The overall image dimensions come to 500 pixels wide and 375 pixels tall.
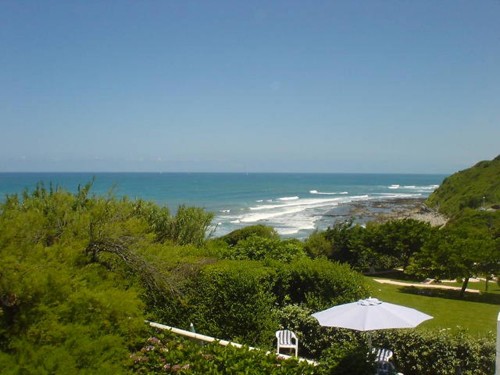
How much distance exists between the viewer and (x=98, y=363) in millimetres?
6496

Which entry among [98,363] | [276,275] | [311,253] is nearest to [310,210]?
[311,253]

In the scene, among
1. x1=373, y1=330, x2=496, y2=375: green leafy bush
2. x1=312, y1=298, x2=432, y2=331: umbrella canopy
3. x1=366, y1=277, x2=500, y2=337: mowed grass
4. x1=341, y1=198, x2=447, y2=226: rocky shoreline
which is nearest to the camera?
x1=312, y1=298, x2=432, y2=331: umbrella canopy

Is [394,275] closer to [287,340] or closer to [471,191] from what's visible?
[287,340]

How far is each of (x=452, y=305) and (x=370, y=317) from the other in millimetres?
12448

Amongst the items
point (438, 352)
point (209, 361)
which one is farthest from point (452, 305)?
point (209, 361)

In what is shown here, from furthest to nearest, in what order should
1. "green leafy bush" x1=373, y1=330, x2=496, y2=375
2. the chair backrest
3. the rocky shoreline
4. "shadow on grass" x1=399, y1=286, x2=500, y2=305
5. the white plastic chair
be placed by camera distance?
the rocky shoreline → "shadow on grass" x1=399, y1=286, x2=500, y2=305 → the chair backrest → the white plastic chair → "green leafy bush" x1=373, y1=330, x2=496, y2=375

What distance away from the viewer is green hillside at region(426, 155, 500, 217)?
246 ft

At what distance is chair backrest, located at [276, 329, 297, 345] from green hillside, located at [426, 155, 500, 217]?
64.0m

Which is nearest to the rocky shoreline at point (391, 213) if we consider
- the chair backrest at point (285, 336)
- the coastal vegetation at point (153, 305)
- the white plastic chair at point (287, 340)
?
the coastal vegetation at point (153, 305)

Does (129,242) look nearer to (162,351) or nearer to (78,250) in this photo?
(78,250)

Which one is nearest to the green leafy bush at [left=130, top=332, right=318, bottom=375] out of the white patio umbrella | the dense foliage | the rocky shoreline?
the dense foliage

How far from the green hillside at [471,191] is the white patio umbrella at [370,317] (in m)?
65.3

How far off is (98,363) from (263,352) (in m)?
2.99

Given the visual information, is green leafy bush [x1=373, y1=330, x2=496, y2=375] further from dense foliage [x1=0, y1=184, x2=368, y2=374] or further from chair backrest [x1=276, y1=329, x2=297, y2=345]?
dense foliage [x1=0, y1=184, x2=368, y2=374]
